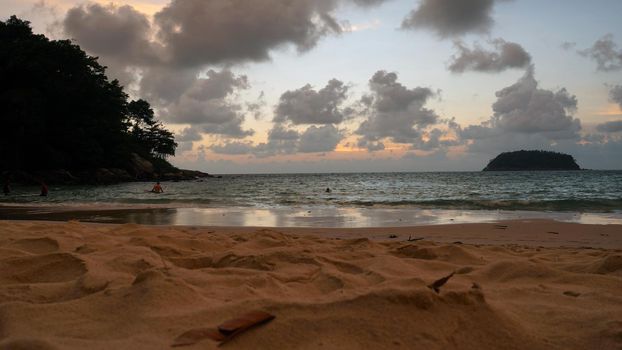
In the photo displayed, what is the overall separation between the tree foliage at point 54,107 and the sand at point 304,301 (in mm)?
38689

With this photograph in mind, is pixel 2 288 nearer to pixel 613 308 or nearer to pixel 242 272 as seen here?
pixel 242 272

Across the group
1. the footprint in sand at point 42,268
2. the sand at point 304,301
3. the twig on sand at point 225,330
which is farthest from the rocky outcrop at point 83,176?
Answer: the twig on sand at point 225,330

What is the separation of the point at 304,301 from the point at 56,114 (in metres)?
44.3

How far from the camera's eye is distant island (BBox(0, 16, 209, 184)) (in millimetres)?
35094

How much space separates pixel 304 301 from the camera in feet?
6.70

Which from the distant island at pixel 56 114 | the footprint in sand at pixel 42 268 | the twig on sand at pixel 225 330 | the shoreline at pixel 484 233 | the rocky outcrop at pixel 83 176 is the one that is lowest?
the shoreline at pixel 484 233

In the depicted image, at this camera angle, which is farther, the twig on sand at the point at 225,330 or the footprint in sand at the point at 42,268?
the footprint in sand at the point at 42,268

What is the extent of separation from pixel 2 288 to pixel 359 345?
227 cm

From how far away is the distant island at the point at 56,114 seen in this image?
1382 inches

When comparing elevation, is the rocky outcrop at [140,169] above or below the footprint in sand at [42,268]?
above

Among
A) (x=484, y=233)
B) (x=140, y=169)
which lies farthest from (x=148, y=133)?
(x=484, y=233)

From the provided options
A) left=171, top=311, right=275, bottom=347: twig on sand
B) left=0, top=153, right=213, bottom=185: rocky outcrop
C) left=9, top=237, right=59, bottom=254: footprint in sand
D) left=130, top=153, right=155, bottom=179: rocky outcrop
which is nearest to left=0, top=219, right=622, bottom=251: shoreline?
left=9, top=237, right=59, bottom=254: footprint in sand

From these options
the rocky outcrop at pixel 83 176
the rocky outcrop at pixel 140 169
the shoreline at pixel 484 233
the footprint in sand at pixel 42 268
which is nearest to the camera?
the footprint in sand at pixel 42 268

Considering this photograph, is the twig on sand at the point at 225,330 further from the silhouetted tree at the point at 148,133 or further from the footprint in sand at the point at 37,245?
the silhouetted tree at the point at 148,133
